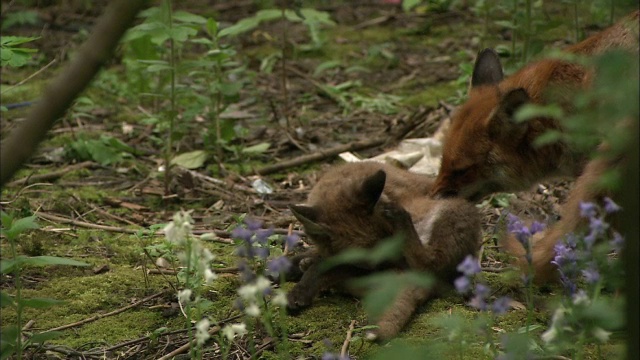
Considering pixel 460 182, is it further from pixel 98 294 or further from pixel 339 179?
pixel 98 294

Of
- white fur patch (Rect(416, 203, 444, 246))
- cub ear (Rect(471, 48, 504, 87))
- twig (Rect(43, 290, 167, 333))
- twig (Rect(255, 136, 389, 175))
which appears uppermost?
cub ear (Rect(471, 48, 504, 87))

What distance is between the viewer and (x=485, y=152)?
5.55 m

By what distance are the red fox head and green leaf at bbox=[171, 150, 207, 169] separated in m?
2.65

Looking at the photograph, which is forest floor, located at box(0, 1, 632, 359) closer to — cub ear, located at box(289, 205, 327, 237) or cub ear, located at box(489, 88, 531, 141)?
cub ear, located at box(289, 205, 327, 237)

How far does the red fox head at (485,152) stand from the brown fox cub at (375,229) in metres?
0.54

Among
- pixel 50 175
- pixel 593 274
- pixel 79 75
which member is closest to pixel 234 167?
pixel 50 175

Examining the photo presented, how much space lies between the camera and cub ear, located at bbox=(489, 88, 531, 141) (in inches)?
208

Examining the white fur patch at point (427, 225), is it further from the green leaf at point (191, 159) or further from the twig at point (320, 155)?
the green leaf at point (191, 159)

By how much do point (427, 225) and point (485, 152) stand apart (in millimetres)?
925

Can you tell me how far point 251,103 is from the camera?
→ 30.9ft

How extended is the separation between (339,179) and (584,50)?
69.9 inches

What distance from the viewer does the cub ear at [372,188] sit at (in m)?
4.65

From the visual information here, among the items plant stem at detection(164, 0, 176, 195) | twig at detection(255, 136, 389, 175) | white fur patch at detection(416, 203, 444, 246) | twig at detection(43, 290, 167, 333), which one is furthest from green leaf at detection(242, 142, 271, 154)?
white fur patch at detection(416, 203, 444, 246)

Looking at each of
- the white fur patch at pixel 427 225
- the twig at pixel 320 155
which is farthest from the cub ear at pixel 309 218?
the twig at pixel 320 155
